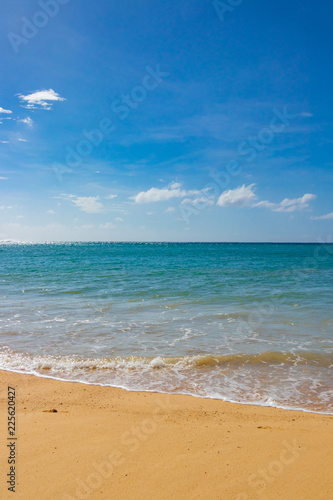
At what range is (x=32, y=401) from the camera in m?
6.77

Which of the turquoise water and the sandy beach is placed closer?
the sandy beach

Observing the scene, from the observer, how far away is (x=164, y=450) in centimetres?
477

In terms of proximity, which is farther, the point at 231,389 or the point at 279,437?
the point at 231,389

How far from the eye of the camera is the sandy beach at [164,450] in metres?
3.95

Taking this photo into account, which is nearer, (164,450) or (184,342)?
(164,450)

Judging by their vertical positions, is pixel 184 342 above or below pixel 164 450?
below

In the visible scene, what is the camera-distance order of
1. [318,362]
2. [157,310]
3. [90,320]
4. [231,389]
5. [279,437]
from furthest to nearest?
1. [157,310]
2. [90,320]
3. [318,362]
4. [231,389]
5. [279,437]

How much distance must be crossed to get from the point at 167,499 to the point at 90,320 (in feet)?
34.5

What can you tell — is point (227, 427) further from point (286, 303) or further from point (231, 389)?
point (286, 303)

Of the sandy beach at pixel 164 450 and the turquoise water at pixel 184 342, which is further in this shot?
the turquoise water at pixel 184 342

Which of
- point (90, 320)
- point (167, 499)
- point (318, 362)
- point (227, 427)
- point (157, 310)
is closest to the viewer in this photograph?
point (167, 499)

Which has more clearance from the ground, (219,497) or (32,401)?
(219,497)

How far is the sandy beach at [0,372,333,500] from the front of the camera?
13.0 feet

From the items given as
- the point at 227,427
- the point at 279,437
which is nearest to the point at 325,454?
the point at 279,437
